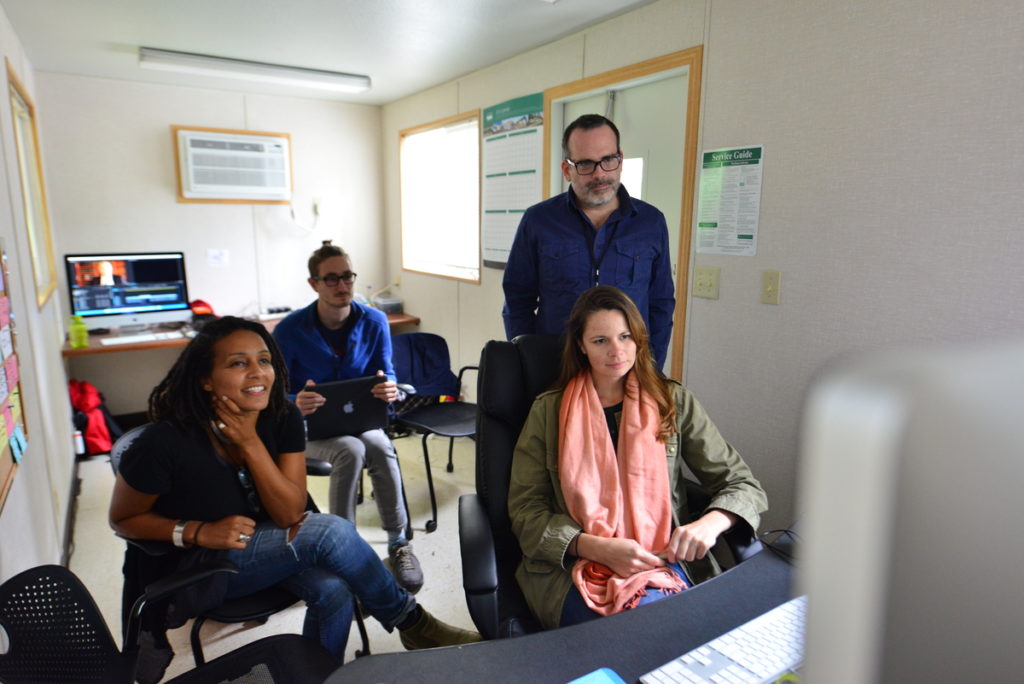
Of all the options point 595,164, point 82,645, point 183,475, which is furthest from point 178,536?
point 595,164

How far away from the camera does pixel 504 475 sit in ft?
5.32

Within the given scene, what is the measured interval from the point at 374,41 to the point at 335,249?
1.32 m

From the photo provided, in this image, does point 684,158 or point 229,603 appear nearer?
point 229,603

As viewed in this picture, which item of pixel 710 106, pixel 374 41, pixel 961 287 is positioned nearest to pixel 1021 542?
pixel 961 287

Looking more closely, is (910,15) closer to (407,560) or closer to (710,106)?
(710,106)

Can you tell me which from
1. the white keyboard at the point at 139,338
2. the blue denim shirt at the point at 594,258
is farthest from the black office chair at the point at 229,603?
the white keyboard at the point at 139,338

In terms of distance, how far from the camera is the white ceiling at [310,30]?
2.70 m

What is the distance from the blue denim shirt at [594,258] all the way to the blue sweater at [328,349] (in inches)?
31.3

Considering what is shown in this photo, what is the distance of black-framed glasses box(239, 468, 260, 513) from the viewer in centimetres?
165

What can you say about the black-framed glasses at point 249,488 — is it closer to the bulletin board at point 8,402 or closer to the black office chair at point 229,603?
the black office chair at point 229,603

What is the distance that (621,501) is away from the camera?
150 cm

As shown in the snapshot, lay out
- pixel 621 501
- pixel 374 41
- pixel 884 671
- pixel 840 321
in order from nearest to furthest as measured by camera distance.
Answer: pixel 884 671, pixel 621 501, pixel 840 321, pixel 374 41

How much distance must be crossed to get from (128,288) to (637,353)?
12.4 ft

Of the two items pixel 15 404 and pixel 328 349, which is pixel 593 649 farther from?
pixel 328 349
